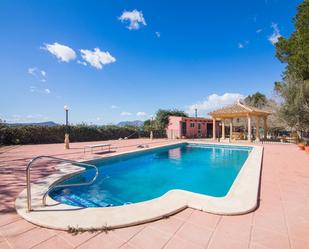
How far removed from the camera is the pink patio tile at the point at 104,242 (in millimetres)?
2311

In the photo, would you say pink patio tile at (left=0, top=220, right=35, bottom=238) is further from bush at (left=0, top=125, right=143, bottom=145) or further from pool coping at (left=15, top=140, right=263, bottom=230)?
bush at (left=0, top=125, right=143, bottom=145)

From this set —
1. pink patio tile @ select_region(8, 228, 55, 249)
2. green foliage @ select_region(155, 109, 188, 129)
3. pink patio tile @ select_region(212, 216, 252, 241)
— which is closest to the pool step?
pink patio tile @ select_region(8, 228, 55, 249)

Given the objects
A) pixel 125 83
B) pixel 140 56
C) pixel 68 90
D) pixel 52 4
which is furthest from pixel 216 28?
pixel 68 90

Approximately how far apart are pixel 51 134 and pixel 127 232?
18.5 m

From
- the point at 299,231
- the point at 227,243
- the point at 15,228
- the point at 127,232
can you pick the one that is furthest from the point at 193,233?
the point at 15,228

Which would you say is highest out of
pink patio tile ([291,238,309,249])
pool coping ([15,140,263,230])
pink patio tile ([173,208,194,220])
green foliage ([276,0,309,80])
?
green foliage ([276,0,309,80])

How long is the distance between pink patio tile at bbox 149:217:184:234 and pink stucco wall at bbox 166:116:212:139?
2170cm

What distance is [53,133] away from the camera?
1811 cm

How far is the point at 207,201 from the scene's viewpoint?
3.69 m

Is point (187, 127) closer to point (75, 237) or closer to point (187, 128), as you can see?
point (187, 128)

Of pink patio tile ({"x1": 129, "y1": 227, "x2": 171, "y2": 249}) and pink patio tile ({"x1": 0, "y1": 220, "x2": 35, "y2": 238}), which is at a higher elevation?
pink patio tile ({"x1": 129, "y1": 227, "x2": 171, "y2": 249})

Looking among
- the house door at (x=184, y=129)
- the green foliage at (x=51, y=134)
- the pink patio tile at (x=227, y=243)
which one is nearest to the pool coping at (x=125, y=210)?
the pink patio tile at (x=227, y=243)

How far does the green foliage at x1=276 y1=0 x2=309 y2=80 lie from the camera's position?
12339 millimetres

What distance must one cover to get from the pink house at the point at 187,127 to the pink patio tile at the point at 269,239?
21.9 m
